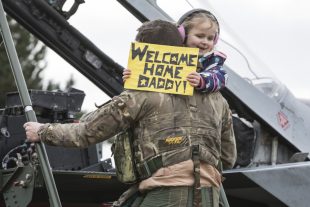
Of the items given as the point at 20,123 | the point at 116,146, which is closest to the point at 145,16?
the point at 20,123

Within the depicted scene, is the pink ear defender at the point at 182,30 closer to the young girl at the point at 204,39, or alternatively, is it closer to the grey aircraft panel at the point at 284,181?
the young girl at the point at 204,39

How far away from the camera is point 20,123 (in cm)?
568

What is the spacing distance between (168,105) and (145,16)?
2029 mm

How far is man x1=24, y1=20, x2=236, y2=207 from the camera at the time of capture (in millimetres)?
3787

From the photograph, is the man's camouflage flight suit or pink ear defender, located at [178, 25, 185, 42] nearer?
the man's camouflage flight suit

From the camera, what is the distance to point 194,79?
3.85m

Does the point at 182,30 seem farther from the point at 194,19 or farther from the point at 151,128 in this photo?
the point at 151,128

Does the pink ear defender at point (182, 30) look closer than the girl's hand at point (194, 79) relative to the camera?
No

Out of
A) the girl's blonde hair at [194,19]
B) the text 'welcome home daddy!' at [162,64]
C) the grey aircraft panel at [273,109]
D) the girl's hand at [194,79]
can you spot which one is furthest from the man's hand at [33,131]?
the grey aircraft panel at [273,109]

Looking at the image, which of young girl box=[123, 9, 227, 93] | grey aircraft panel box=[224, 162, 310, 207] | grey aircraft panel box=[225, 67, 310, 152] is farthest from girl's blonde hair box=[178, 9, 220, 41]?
grey aircraft panel box=[225, 67, 310, 152]

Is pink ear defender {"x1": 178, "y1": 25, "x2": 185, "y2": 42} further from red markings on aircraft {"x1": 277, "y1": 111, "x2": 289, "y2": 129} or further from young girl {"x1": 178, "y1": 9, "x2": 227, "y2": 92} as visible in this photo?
red markings on aircraft {"x1": 277, "y1": 111, "x2": 289, "y2": 129}

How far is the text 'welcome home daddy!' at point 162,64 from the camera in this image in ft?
12.7

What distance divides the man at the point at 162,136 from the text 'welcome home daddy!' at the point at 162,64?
0.14ft

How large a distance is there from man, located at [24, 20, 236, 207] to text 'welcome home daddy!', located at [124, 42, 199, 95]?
0.14ft
